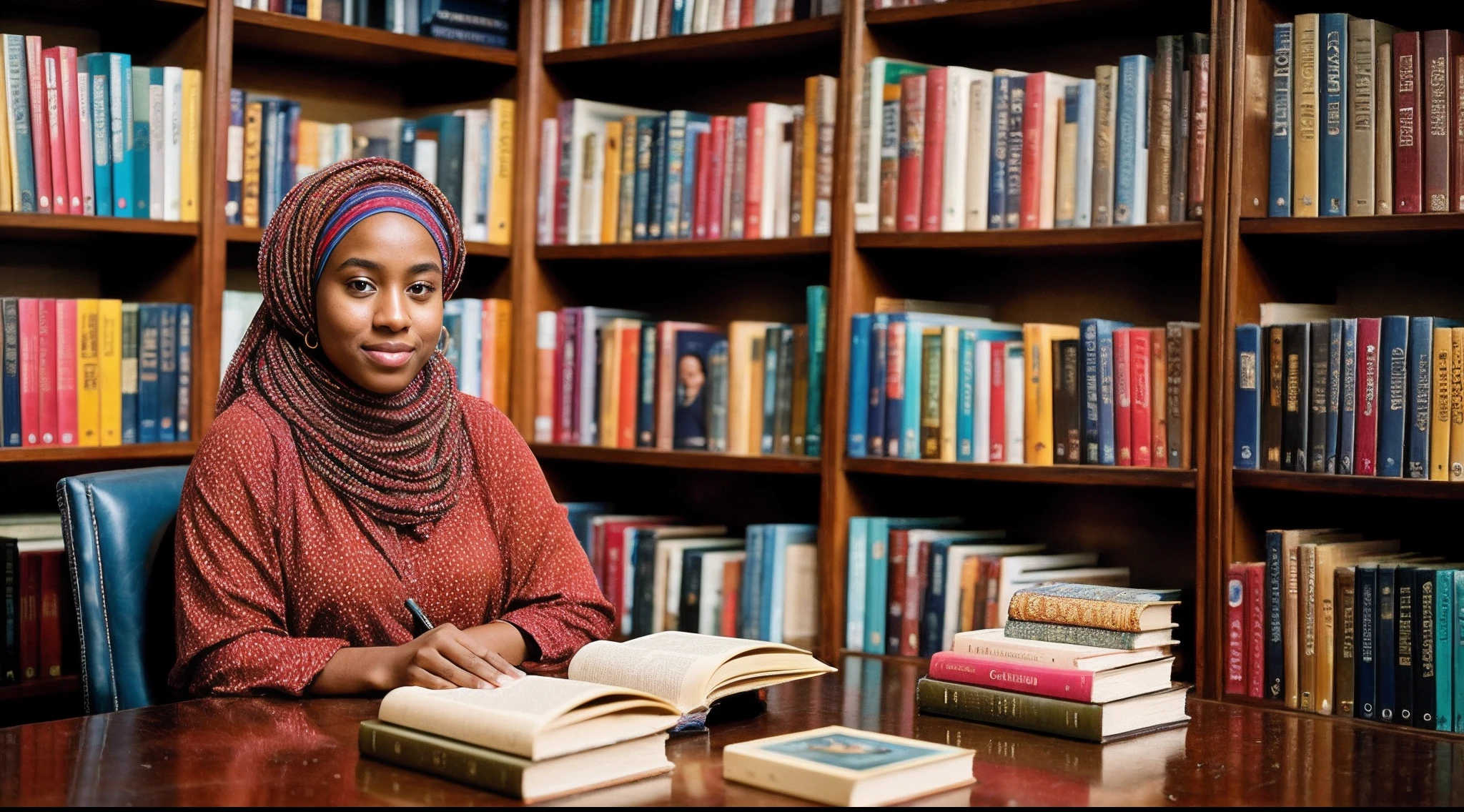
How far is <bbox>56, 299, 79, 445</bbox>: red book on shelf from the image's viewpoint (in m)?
2.74

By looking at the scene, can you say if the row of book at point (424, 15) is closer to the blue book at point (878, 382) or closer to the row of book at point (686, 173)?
the row of book at point (686, 173)

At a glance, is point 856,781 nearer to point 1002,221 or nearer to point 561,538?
point 561,538

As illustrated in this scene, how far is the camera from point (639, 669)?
151 cm

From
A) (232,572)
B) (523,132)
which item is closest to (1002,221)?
(523,132)

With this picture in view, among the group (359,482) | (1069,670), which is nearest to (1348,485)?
(1069,670)

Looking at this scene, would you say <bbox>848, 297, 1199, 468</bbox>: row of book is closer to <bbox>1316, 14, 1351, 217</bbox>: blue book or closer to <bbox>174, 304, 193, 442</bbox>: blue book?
<bbox>1316, 14, 1351, 217</bbox>: blue book

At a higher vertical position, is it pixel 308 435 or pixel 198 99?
pixel 198 99

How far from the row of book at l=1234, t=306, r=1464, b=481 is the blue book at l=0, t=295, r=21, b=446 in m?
2.11

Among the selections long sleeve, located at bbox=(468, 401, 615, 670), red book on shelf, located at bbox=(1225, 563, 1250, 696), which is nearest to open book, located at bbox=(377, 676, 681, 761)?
long sleeve, located at bbox=(468, 401, 615, 670)

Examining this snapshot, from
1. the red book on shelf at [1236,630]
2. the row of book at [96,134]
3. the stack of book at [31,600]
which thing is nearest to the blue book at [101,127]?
the row of book at [96,134]

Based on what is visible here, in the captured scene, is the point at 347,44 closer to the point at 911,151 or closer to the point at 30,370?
the point at 30,370

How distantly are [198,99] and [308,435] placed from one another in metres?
1.25

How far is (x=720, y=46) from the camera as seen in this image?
303cm

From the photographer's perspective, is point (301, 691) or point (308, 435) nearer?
point (301, 691)
